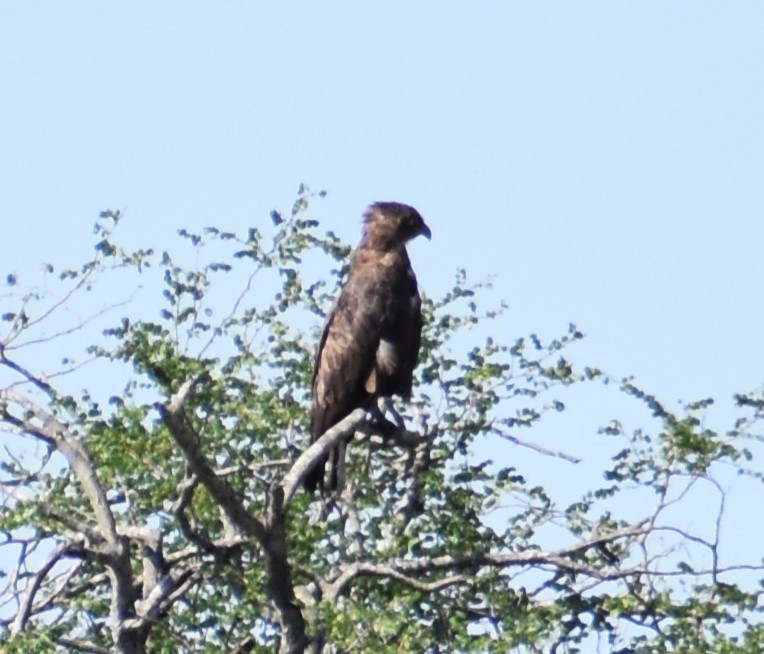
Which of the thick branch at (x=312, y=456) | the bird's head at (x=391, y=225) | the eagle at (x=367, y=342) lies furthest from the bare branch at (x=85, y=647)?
the bird's head at (x=391, y=225)

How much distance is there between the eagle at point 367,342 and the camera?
10.3 m

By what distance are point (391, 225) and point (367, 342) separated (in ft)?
3.44

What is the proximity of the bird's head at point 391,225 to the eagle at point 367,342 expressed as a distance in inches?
9.8

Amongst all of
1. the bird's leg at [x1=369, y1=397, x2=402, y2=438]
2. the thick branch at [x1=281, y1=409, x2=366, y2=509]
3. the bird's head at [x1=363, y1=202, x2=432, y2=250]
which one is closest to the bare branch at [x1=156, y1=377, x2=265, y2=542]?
the thick branch at [x1=281, y1=409, x2=366, y2=509]

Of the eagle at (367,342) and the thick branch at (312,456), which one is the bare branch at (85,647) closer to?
the thick branch at (312,456)

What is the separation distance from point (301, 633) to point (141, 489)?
157cm

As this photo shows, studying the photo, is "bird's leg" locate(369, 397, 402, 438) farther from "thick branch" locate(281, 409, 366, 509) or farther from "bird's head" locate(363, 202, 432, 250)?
"bird's head" locate(363, 202, 432, 250)

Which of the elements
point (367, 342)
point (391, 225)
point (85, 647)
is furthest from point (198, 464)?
point (391, 225)

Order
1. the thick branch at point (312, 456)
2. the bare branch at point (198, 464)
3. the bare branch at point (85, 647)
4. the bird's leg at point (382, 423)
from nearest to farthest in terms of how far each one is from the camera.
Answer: the bare branch at point (198, 464), the thick branch at point (312, 456), the bare branch at point (85, 647), the bird's leg at point (382, 423)

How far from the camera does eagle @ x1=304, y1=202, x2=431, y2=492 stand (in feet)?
33.9

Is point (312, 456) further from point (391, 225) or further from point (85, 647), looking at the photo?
point (391, 225)

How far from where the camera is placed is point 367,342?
34.7 feet

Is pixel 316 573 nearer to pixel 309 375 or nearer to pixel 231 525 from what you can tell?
pixel 231 525

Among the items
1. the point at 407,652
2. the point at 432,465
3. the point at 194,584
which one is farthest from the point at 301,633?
the point at 432,465
